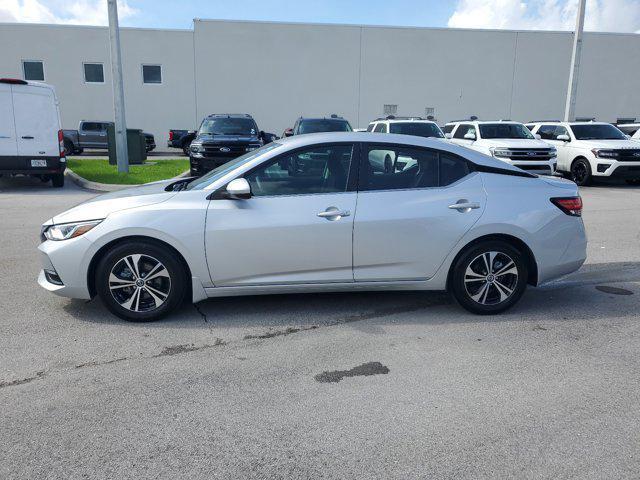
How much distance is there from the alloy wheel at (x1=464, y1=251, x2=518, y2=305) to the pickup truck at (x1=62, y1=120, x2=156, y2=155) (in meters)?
24.0

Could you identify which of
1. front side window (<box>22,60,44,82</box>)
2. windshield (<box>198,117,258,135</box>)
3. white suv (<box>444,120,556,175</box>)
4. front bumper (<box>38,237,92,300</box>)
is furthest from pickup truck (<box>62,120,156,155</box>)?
front bumper (<box>38,237,92,300</box>)

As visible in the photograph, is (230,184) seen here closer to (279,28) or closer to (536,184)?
(536,184)

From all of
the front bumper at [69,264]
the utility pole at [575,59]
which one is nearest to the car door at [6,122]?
the front bumper at [69,264]

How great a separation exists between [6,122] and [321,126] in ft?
25.5

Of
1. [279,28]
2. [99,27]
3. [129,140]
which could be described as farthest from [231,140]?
[99,27]

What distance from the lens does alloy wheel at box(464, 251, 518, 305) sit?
15.3 feet

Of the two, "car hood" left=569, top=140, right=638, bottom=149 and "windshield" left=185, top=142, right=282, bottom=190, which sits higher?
"car hood" left=569, top=140, right=638, bottom=149

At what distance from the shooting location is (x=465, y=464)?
2.68m

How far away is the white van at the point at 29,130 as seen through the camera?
40.6 ft

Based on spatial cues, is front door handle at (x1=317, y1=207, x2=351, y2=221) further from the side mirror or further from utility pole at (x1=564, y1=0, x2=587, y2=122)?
utility pole at (x1=564, y1=0, x2=587, y2=122)

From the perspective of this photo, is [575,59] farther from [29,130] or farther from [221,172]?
[221,172]

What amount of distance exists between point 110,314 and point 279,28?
2749cm

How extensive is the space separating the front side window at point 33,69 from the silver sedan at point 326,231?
29.3 metres

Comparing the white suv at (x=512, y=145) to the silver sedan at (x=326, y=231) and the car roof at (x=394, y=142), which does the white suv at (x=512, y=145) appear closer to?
the car roof at (x=394, y=142)
